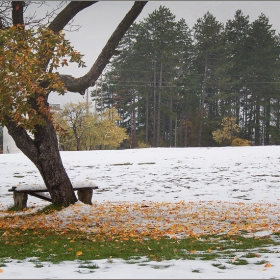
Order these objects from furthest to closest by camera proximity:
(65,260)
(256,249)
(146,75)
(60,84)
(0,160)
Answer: (146,75) < (0,160) < (60,84) < (256,249) < (65,260)

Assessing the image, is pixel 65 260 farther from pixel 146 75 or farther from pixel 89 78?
pixel 146 75

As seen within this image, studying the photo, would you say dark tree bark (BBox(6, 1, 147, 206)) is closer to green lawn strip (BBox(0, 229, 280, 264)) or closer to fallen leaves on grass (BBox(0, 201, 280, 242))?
fallen leaves on grass (BBox(0, 201, 280, 242))

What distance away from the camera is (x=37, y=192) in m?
A: 10.7

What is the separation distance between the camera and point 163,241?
258 inches

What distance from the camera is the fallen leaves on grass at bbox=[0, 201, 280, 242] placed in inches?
298

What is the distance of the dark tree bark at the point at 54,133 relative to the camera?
9547 mm

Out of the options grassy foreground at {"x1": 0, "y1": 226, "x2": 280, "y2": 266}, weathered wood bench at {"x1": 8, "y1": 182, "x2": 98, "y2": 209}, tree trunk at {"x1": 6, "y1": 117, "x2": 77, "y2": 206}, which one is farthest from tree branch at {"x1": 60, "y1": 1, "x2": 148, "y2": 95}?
grassy foreground at {"x1": 0, "y1": 226, "x2": 280, "y2": 266}

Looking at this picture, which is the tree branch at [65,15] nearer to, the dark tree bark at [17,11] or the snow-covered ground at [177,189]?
the dark tree bark at [17,11]

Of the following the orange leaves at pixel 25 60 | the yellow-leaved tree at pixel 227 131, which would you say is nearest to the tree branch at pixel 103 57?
the orange leaves at pixel 25 60

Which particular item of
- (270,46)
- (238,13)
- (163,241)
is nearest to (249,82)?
(270,46)

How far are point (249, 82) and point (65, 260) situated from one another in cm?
4409

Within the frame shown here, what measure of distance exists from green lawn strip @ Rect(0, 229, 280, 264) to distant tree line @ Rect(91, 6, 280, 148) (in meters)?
37.2

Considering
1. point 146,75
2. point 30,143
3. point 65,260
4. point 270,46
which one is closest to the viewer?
point 65,260

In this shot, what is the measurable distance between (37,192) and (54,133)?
1.83 meters
